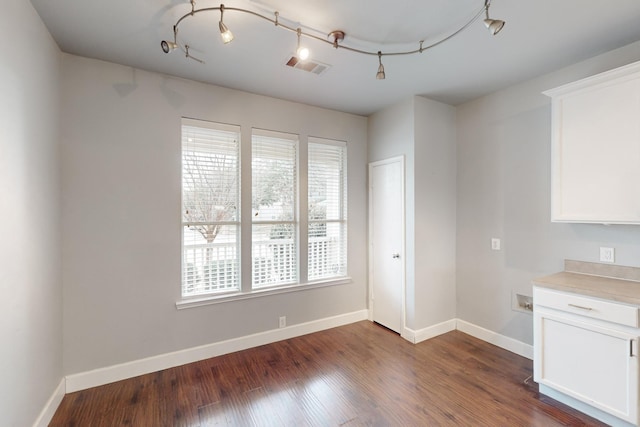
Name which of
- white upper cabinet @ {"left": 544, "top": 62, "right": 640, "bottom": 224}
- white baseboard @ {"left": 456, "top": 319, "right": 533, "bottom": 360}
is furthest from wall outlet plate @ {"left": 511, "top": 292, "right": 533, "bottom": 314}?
white upper cabinet @ {"left": 544, "top": 62, "right": 640, "bottom": 224}

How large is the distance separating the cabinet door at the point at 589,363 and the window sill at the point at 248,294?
2.08 m

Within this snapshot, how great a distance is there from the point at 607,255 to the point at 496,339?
135 centimetres

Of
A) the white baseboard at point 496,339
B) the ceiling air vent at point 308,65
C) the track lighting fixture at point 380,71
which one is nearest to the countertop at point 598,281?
the white baseboard at point 496,339

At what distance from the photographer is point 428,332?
10.7ft

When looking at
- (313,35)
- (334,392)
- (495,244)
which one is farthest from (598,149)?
(334,392)

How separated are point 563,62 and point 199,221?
363 cm

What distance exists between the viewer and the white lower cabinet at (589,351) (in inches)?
71.1

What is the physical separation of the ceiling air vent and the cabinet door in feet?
8.84

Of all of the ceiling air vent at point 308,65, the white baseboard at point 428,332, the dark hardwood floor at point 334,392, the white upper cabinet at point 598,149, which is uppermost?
the ceiling air vent at point 308,65

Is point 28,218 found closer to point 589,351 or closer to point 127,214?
point 127,214

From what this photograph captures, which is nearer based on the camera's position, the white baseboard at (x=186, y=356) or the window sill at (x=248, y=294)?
the white baseboard at (x=186, y=356)

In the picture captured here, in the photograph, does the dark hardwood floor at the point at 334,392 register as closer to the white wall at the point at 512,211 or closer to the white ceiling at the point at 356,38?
the white wall at the point at 512,211

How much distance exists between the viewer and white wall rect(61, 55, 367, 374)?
235 centimetres

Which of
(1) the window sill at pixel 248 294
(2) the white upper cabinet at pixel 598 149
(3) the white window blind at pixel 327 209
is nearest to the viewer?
(2) the white upper cabinet at pixel 598 149
